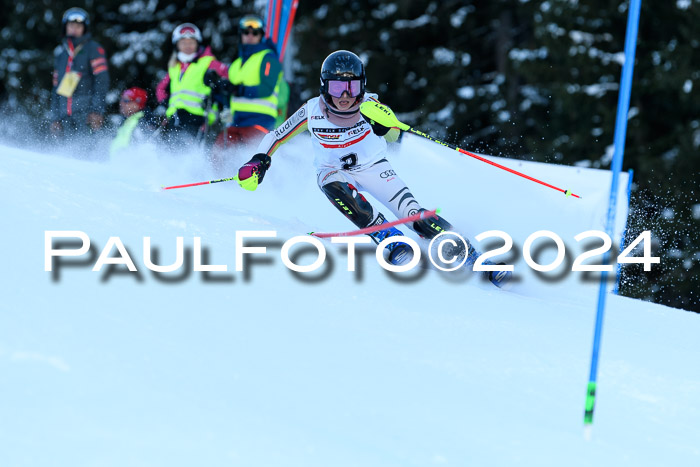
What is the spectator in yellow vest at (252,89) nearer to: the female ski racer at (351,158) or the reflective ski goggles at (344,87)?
the female ski racer at (351,158)

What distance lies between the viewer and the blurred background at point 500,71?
35.0 feet

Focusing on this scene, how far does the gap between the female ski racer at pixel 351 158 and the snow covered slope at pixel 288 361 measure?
0.91ft

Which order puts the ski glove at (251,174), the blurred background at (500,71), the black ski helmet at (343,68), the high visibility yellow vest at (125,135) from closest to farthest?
the black ski helmet at (343,68) < the ski glove at (251,174) < the high visibility yellow vest at (125,135) < the blurred background at (500,71)

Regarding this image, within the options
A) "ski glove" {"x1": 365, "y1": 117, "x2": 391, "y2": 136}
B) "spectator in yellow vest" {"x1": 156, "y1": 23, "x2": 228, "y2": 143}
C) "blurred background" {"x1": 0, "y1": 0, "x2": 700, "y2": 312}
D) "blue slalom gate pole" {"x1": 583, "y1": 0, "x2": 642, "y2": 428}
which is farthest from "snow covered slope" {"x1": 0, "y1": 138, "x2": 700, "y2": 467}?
"blurred background" {"x1": 0, "y1": 0, "x2": 700, "y2": 312}

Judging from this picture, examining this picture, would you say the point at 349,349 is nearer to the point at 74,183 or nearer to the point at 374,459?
the point at 374,459

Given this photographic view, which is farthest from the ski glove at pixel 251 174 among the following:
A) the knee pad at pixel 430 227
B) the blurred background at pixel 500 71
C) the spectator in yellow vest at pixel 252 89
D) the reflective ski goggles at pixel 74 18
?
the reflective ski goggles at pixel 74 18

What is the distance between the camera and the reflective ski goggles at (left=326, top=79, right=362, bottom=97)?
4.92 meters

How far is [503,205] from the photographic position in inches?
252

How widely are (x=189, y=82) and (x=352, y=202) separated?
111 inches

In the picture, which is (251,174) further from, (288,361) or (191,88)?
(191,88)

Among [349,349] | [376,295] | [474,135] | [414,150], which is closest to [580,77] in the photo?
[474,135]

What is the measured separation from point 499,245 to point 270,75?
238cm

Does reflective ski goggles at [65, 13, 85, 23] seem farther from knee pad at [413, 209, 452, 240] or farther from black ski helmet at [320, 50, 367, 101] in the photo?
knee pad at [413, 209, 452, 240]

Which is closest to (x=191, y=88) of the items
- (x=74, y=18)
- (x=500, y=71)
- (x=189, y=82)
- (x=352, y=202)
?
(x=189, y=82)
